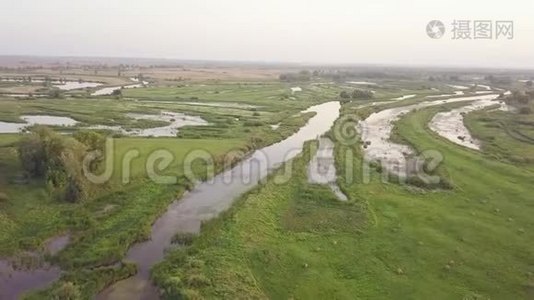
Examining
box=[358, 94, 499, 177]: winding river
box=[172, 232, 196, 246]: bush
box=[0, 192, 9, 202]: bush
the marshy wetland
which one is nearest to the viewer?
the marshy wetland

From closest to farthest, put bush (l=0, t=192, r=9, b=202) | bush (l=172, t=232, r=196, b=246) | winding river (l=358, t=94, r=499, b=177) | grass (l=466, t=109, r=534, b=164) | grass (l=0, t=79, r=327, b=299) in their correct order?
1. grass (l=0, t=79, r=327, b=299)
2. bush (l=172, t=232, r=196, b=246)
3. bush (l=0, t=192, r=9, b=202)
4. winding river (l=358, t=94, r=499, b=177)
5. grass (l=466, t=109, r=534, b=164)

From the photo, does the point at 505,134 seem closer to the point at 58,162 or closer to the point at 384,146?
the point at 384,146

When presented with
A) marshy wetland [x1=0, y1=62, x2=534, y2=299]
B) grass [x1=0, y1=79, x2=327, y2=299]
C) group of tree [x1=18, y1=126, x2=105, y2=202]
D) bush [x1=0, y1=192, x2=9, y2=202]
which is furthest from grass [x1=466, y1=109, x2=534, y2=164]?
bush [x1=0, y1=192, x2=9, y2=202]

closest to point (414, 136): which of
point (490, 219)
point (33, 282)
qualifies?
point (490, 219)

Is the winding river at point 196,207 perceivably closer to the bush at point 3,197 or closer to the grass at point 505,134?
the bush at point 3,197

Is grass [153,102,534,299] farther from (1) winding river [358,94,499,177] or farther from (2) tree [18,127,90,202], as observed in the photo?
(2) tree [18,127,90,202]

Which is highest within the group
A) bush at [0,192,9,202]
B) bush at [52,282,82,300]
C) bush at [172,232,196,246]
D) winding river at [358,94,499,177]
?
winding river at [358,94,499,177]

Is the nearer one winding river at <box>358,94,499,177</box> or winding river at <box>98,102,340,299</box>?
winding river at <box>98,102,340,299</box>
